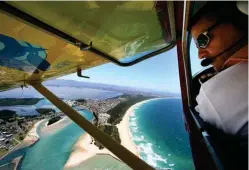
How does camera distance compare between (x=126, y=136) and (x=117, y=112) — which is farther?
(x=117, y=112)

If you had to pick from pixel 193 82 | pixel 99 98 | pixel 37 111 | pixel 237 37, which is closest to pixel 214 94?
pixel 237 37

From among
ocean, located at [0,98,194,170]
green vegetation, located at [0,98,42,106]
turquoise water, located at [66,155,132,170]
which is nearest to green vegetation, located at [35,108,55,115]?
green vegetation, located at [0,98,42,106]

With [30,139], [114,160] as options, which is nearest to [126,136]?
[114,160]

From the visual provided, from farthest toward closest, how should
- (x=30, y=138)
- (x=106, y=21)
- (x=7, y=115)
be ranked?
(x=7, y=115) < (x=30, y=138) < (x=106, y=21)

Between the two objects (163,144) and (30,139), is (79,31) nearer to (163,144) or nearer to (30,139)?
(30,139)

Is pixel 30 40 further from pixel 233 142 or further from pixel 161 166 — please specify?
pixel 161 166

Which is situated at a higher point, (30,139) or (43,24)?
(43,24)
